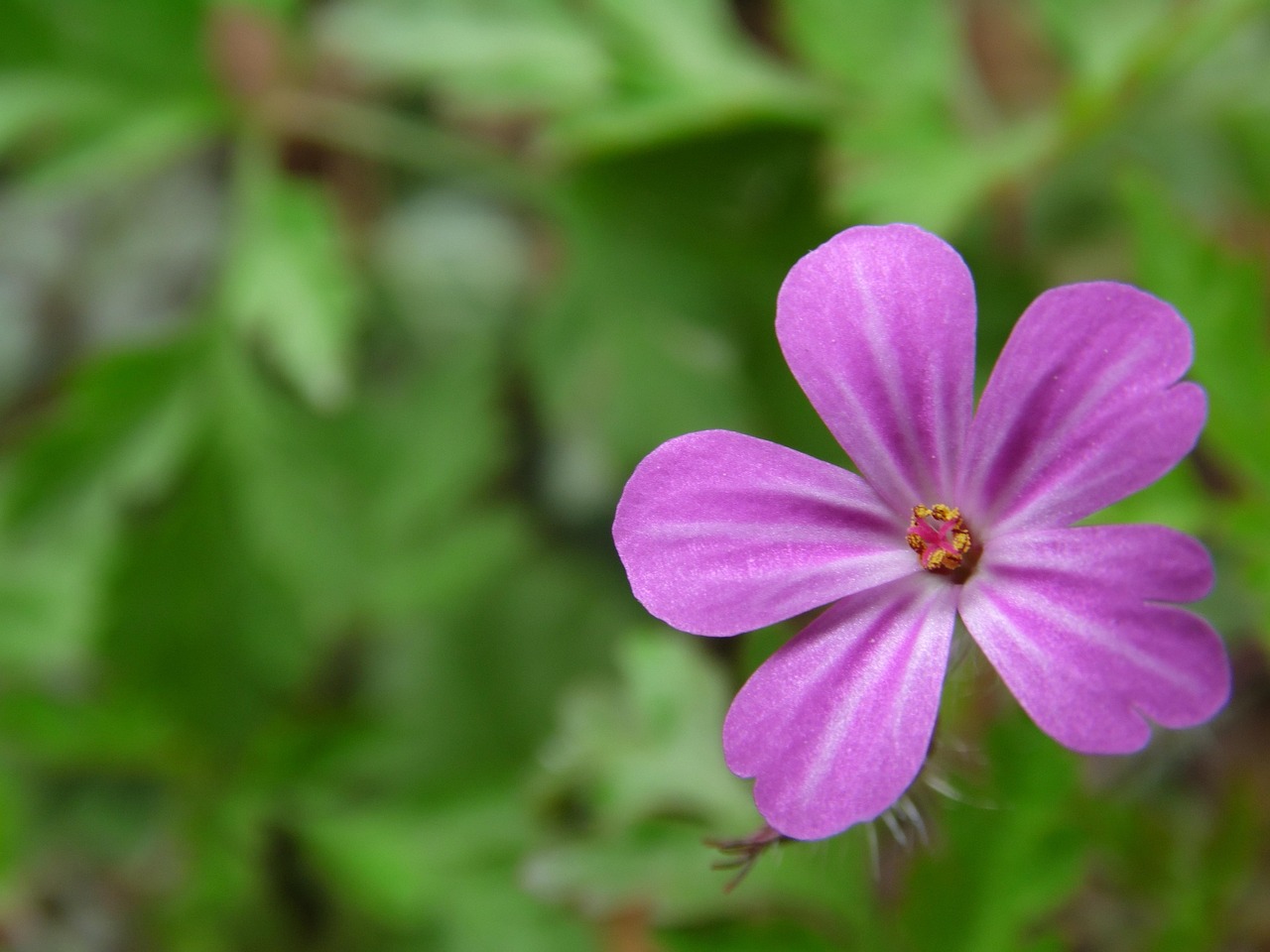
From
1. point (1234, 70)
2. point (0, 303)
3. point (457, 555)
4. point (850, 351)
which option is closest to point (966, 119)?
point (1234, 70)

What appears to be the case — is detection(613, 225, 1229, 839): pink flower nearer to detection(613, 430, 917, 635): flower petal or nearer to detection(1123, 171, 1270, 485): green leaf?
detection(613, 430, 917, 635): flower petal

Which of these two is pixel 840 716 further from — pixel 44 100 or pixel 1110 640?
pixel 44 100

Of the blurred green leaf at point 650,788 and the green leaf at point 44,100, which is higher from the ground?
the green leaf at point 44,100

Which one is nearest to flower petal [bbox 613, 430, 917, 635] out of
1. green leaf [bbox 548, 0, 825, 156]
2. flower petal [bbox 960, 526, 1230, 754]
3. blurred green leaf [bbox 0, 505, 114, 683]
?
flower petal [bbox 960, 526, 1230, 754]

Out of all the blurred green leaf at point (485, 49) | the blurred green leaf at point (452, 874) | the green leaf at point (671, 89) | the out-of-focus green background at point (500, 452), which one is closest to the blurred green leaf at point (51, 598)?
the out-of-focus green background at point (500, 452)

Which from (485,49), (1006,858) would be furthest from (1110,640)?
(485,49)

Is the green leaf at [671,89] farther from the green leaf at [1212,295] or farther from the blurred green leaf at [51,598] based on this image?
the blurred green leaf at [51,598]
